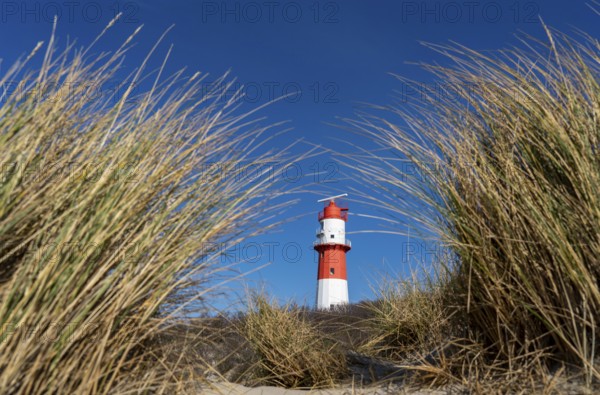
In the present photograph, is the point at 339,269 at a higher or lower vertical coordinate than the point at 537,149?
higher

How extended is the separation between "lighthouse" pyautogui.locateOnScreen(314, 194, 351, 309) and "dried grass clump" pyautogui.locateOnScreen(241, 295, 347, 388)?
50.7 ft

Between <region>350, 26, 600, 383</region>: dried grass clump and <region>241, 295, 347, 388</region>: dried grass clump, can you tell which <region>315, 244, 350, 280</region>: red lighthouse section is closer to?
<region>241, 295, 347, 388</region>: dried grass clump

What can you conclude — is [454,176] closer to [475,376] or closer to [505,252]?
[505,252]

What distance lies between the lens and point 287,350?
4.04m

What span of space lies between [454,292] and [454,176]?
57cm

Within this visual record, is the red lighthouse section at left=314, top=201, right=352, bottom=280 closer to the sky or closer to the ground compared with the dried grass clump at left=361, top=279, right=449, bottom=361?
closer to the sky

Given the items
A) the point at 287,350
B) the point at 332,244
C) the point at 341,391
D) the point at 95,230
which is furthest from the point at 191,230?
the point at 332,244

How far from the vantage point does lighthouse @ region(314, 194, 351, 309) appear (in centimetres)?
2023

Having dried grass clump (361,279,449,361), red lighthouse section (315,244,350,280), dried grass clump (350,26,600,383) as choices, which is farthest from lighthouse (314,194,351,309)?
dried grass clump (350,26,600,383)

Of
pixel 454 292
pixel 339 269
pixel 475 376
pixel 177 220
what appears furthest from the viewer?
pixel 339 269

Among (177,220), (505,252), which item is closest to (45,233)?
(177,220)

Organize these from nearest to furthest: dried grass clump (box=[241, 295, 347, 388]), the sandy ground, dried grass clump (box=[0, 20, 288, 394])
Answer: dried grass clump (box=[0, 20, 288, 394]) → the sandy ground → dried grass clump (box=[241, 295, 347, 388])

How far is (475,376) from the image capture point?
6.63ft

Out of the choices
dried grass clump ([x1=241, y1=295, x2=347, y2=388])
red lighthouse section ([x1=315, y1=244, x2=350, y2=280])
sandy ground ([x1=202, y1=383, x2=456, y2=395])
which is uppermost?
red lighthouse section ([x1=315, y1=244, x2=350, y2=280])
